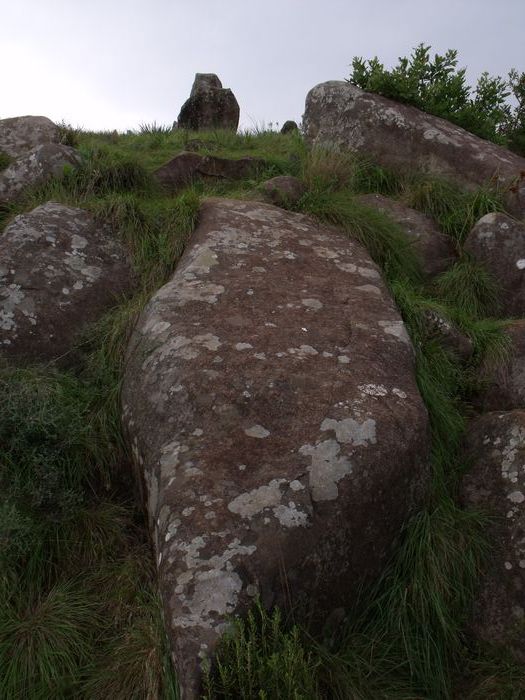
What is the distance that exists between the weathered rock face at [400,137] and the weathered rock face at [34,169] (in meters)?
3.23

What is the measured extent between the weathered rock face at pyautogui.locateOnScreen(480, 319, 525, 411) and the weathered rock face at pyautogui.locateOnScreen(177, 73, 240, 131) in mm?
10260

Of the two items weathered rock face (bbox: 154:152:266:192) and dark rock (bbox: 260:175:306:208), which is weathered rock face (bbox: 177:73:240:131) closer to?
weathered rock face (bbox: 154:152:266:192)

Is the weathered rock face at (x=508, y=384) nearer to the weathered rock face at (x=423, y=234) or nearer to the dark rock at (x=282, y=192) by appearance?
the weathered rock face at (x=423, y=234)

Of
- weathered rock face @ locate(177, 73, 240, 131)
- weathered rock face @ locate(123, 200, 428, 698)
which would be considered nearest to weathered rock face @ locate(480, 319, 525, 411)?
weathered rock face @ locate(123, 200, 428, 698)

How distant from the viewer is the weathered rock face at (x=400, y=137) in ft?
22.3

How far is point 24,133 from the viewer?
24.2ft

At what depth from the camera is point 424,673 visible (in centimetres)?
277

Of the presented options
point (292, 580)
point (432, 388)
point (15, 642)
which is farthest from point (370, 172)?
point (15, 642)

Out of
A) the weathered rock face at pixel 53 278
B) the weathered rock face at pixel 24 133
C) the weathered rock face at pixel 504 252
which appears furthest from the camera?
the weathered rock face at pixel 24 133

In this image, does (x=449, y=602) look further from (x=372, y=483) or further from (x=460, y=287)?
(x=460, y=287)

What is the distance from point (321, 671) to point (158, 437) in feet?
4.49

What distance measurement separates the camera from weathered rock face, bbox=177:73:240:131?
12969 millimetres

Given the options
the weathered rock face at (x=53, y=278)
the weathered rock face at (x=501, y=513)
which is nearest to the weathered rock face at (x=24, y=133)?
the weathered rock face at (x=53, y=278)

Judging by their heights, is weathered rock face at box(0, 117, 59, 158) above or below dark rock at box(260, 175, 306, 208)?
above
